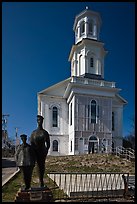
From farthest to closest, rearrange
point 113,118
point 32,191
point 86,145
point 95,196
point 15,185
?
point 113,118 < point 86,145 < point 15,185 < point 95,196 < point 32,191

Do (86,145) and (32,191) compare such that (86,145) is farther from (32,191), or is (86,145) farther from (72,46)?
(32,191)

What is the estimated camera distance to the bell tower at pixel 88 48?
2997 cm

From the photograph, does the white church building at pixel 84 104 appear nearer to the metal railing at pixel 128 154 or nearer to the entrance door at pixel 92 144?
the entrance door at pixel 92 144

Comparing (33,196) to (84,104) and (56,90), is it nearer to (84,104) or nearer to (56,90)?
(84,104)

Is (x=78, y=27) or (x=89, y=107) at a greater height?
(x=78, y=27)

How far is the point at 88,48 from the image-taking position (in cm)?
3016

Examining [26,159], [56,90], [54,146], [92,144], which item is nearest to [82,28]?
[56,90]

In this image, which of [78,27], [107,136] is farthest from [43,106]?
[78,27]

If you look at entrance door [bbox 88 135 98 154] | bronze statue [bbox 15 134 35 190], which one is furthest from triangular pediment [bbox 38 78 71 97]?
bronze statue [bbox 15 134 35 190]

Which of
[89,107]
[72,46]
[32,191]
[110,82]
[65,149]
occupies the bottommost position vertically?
[65,149]

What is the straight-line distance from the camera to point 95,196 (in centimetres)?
727

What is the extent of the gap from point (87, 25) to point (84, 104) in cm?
1107

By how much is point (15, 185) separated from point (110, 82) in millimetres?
20714

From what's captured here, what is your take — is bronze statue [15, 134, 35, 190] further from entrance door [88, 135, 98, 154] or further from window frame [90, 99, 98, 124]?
window frame [90, 99, 98, 124]
